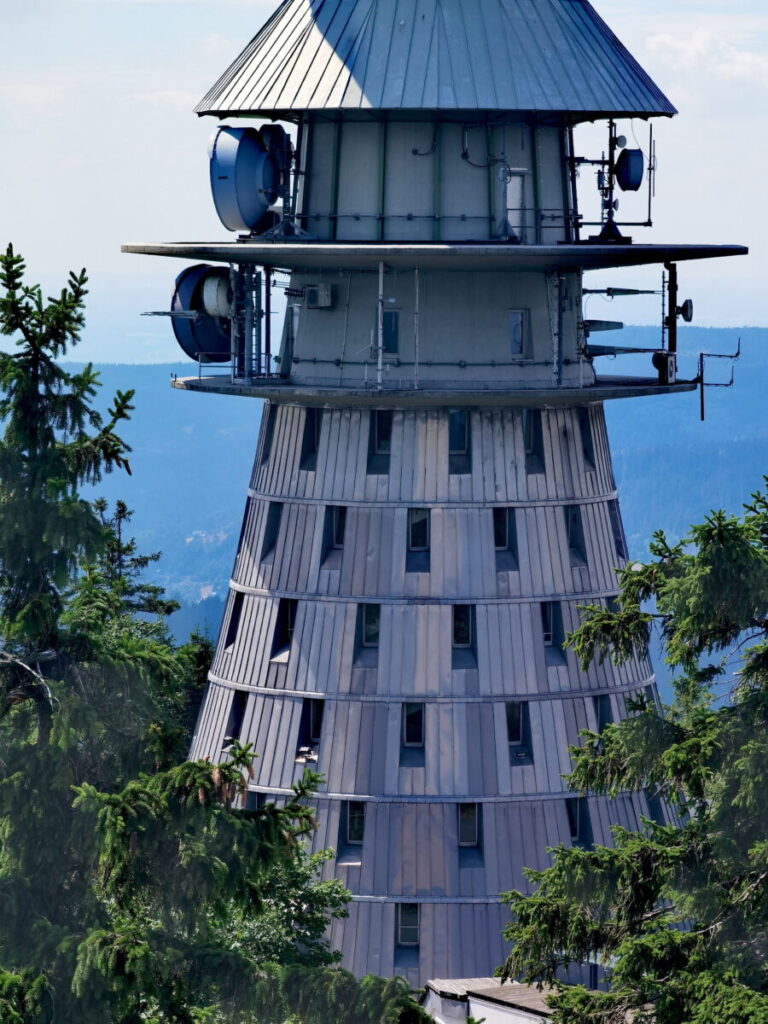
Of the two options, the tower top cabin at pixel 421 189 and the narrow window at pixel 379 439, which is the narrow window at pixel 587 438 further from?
the narrow window at pixel 379 439

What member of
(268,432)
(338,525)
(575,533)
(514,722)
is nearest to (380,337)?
(338,525)

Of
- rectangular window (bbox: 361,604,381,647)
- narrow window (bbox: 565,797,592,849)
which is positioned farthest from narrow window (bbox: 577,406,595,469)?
narrow window (bbox: 565,797,592,849)

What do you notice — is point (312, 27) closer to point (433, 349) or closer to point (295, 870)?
point (433, 349)

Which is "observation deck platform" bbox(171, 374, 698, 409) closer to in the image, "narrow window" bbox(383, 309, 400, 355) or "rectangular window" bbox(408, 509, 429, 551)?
"narrow window" bbox(383, 309, 400, 355)

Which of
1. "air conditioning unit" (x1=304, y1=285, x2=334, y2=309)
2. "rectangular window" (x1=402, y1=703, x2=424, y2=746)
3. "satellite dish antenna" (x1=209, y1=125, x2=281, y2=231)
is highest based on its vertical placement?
"satellite dish antenna" (x1=209, y1=125, x2=281, y2=231)

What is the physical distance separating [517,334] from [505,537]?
4.71 metres

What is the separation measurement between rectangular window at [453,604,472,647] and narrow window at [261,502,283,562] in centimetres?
491

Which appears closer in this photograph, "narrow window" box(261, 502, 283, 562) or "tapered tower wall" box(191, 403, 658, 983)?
"tapered tower wall" box(191, 403, 658, 983)

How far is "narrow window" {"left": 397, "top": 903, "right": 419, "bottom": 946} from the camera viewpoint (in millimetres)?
47094

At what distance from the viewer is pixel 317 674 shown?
1900 inches

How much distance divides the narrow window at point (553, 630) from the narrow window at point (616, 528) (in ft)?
10.1

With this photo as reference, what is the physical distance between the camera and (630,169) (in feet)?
164

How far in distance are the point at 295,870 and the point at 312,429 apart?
12856 mm

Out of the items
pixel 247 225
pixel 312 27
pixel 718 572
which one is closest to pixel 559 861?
pixel 718 572
